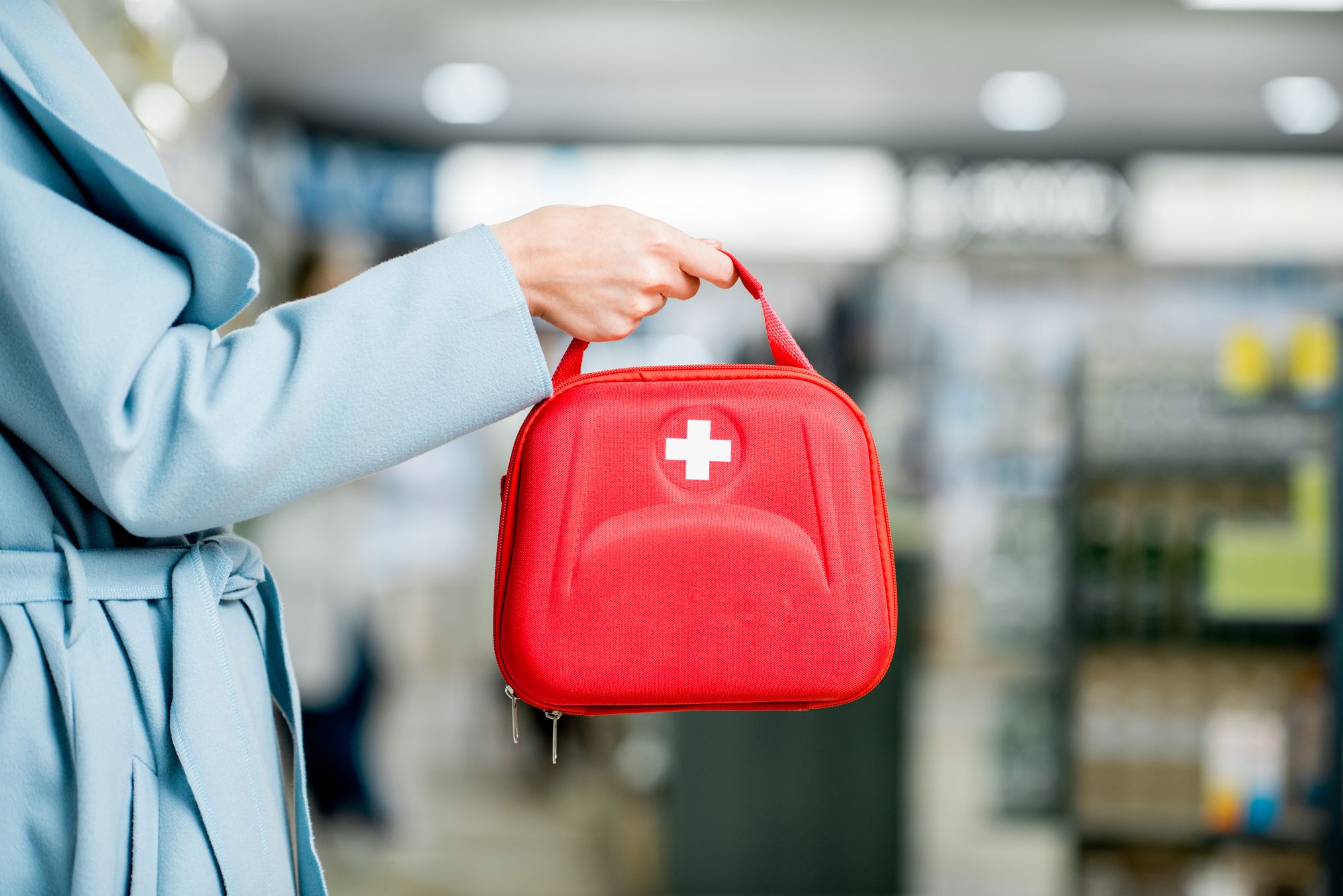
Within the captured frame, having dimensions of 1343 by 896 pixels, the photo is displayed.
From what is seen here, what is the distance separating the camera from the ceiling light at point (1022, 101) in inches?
193

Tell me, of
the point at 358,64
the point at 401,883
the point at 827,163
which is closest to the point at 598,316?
the point at 401,883

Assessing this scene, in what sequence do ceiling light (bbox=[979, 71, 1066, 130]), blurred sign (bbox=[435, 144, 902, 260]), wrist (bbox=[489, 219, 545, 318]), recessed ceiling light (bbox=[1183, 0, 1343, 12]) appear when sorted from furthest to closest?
blurred sign (bbox=[435, 144, 902, 260]) → ceiling light (bbox=[979, 71, 1066, 130]) → recessed ceiling light (bbox=[1183, 0, 1343, 12]) → wrist (bbox=[489, 219, 545, 318])

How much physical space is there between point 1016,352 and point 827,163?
54.6 inches

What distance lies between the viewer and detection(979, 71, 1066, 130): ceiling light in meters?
4.90

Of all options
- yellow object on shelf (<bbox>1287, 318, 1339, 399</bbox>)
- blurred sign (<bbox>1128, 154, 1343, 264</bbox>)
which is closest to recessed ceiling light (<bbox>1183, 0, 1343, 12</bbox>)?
blurred sign (<bbox>1128, 154, 1343, 264</bbox>)

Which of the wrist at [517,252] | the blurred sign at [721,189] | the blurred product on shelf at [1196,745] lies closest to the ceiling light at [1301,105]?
the blurred sign at [721,189]

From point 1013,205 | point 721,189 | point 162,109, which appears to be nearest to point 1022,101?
point 1013,205

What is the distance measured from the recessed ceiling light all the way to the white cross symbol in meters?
4.12

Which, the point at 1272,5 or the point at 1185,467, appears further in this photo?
the point at 1272,5

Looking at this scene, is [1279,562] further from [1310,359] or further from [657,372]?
[657,372]

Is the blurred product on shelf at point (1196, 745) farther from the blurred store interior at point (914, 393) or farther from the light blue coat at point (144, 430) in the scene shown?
the light blue coat at point (144, 430)

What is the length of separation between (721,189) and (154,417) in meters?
5.18

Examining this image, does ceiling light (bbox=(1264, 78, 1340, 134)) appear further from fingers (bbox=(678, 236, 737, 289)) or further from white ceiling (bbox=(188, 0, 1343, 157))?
fingers (bbox=(678, 236, 737, 289))

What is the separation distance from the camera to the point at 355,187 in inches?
223
